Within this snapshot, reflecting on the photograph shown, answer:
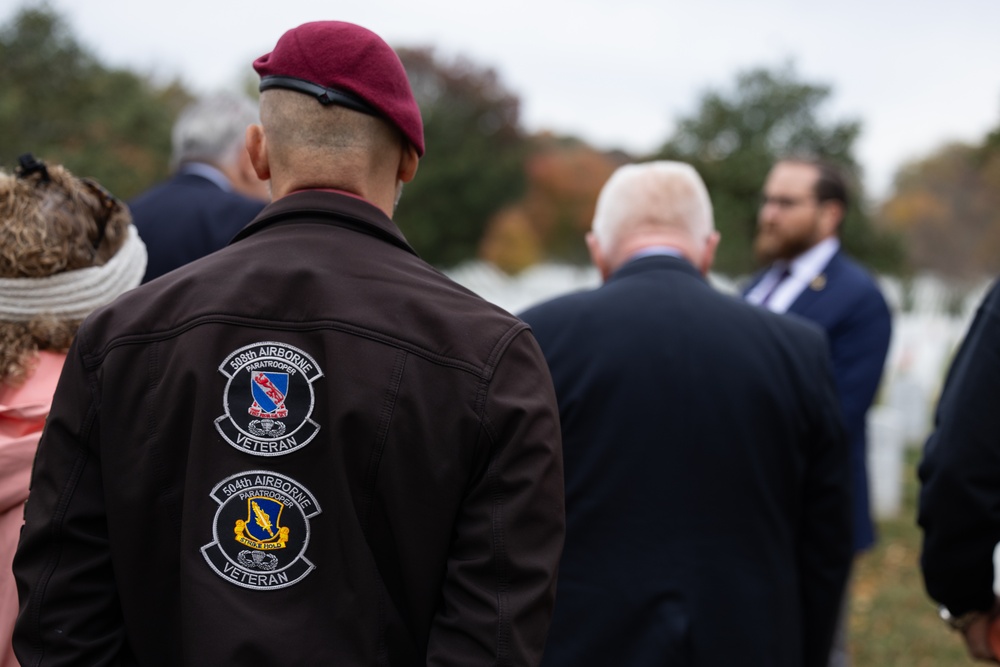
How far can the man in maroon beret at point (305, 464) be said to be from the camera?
156 cm

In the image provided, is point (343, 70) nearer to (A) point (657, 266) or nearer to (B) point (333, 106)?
(B) point (333, 106)

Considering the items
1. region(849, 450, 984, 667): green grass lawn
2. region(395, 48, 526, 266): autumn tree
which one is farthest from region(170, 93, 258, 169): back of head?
region(395, 48, 526, 266): autumn tree

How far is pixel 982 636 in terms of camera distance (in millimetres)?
2467

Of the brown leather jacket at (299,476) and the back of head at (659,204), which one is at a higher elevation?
the back of head at (659,204)

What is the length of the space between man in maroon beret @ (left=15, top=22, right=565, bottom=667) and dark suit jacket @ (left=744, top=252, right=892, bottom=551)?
9.87 ft

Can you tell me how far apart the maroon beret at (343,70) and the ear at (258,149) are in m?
0.10

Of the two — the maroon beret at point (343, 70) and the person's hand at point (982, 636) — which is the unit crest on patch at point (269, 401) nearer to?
the maroon beret at point (343, 70)

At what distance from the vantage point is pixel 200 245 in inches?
133

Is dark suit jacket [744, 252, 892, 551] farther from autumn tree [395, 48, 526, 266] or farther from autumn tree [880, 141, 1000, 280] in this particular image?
autumn tree [880, 141, 1000, 280]

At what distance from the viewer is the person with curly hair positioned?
6.50 feet

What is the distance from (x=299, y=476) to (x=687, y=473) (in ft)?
4.23

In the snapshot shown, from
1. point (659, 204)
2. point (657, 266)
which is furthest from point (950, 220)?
point (657, 266)

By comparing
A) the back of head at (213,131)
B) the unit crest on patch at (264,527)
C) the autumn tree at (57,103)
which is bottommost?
the unit crest on patch at (264,527)

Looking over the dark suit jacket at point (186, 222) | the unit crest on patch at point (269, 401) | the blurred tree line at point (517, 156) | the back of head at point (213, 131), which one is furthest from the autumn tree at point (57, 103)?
the unit crest on patch at point (269, 401)
